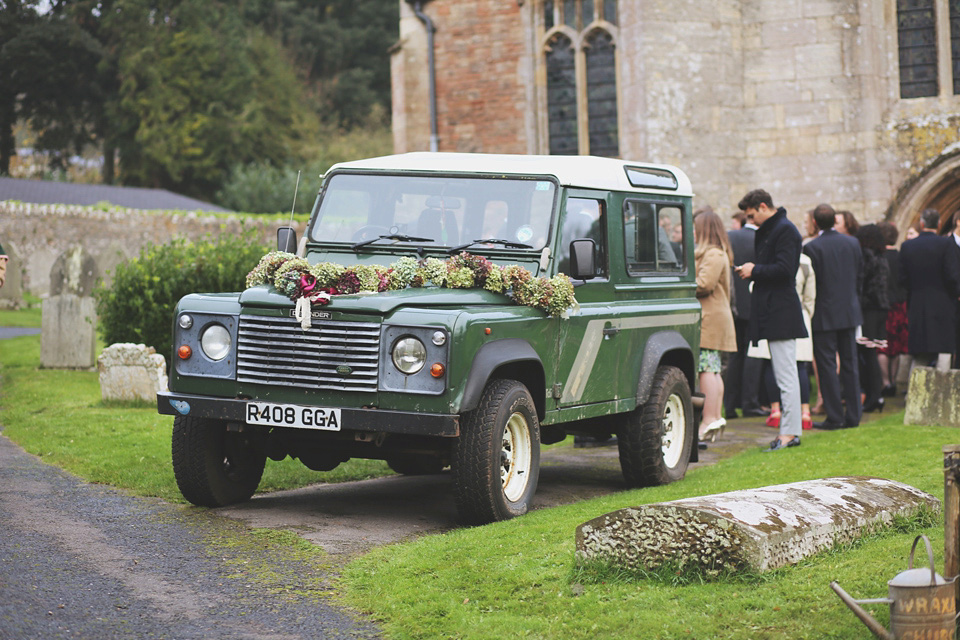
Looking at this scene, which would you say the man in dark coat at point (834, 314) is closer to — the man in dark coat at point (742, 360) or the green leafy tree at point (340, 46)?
the man in dark coat at point (742, 360)

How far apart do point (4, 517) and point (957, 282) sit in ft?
34.0

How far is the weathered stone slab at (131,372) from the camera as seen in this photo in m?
12.3

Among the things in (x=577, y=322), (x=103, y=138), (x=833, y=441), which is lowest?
(x=833, y=441)

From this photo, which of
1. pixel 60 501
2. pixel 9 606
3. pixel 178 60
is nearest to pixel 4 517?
pixel 60 501

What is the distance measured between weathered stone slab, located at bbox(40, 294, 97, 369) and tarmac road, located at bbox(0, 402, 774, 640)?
224 inches

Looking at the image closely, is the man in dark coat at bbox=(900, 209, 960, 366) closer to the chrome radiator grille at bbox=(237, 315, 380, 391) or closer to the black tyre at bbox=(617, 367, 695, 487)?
the black tyre at bbox=(617, 367, 695, 487)

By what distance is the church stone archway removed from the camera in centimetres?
2011

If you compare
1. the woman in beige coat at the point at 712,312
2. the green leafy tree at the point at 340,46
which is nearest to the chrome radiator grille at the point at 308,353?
the woman in beige coat at the point at 712,312

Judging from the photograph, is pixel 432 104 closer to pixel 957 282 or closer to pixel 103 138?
pixel 957 282

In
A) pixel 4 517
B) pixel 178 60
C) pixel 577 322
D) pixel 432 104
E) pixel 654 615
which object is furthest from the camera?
pixel 178 60

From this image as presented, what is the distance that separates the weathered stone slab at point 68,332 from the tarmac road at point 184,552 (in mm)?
5679

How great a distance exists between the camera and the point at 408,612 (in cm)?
514

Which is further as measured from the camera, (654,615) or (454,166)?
(454,166)

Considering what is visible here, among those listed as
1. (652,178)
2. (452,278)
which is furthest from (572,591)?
(652,178)
